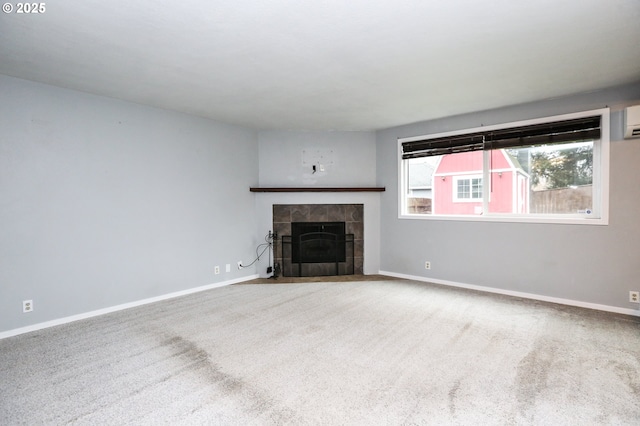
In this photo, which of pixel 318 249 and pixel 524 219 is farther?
pixel 318 249

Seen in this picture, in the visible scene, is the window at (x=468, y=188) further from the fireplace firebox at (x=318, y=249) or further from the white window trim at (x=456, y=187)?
the fireplace firebox at (x=318, y=249)

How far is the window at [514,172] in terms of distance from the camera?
365 cm

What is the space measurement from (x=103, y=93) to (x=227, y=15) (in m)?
2.29

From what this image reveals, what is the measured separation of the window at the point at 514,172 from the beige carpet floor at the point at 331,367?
1.22 m

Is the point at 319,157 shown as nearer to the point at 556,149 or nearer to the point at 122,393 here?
the point at 556,149

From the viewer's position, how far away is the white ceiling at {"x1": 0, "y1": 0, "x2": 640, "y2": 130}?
205 cm

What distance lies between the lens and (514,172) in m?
4.23

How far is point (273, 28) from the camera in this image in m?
2.25

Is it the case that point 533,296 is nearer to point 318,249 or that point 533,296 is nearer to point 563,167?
point 563,167

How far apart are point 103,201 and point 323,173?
10.3ft

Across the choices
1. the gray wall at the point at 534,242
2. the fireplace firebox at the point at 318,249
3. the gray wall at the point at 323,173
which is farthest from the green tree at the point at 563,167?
the fireplace firebox at the point at 318,249

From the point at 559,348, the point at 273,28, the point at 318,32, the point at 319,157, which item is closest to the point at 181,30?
the point at 273,28

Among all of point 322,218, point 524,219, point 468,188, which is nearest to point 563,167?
point 524,219

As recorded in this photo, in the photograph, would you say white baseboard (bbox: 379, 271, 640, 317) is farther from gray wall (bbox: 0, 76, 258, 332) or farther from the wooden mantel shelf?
gray wall (bbox: 0, 76, 258, 332)
